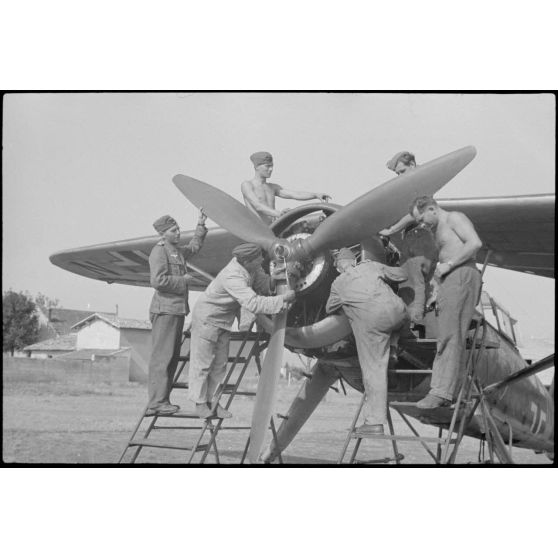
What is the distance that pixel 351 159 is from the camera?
367 inches

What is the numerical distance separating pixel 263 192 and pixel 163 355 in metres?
2.12

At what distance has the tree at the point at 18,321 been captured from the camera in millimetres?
8677

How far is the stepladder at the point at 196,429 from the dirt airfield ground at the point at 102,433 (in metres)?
0.06

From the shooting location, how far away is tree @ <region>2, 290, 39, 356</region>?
8677mm

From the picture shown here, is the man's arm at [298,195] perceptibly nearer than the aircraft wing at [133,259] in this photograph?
Yes

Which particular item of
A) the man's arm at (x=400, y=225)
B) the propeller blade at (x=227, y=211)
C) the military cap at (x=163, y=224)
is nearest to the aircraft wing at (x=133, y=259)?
the military cap at (x=163, y=224)

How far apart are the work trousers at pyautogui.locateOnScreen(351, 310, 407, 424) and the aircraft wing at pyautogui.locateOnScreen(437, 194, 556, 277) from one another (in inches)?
60.8

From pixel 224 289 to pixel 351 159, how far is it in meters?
2.79

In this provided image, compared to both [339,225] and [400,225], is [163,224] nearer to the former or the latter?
[339,225]

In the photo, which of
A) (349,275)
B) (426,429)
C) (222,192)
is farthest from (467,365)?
(426,429)

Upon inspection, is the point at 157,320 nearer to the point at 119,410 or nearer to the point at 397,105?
the point at 397,105

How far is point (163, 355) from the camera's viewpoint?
804cm

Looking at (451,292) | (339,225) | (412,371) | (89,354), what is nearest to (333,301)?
(339,225)

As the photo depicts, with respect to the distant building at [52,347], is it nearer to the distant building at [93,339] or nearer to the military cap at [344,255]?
the distant building at [93,339]
